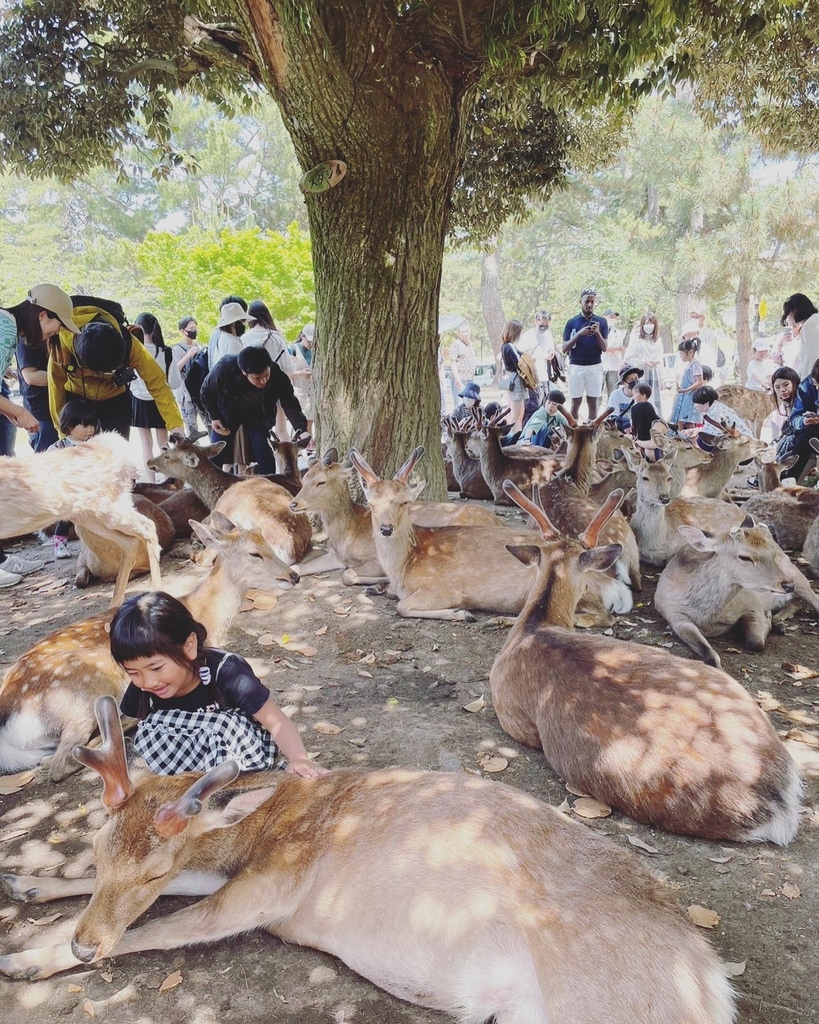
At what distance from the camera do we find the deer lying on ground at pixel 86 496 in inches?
193

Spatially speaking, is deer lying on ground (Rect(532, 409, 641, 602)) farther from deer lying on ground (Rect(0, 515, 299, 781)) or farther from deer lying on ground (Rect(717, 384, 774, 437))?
deer lying on ground (Rect(717, 384, 774, 437))

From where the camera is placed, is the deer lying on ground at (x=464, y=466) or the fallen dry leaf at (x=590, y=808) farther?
the deer lying on ground at (x=464, y=466)

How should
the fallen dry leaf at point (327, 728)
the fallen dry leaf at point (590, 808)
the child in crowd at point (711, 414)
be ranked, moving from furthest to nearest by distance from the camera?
the child in crowd at point (711, 414) → the fallen dry leaf at point (327, 728) → the fallen dry leaf at point (590, 808)

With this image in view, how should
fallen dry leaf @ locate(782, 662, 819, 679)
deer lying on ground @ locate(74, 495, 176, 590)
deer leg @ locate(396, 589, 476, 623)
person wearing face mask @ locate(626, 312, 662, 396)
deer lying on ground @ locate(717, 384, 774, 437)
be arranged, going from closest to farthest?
fallen dry leaf @ locate(782, 662, 819, 679)
deer leg @ locate(396, 589, 476, 623)
deer lying on ground @ locate(74, 495, 176, 590)
deer lying on ground @ locate(717, 384, 774, 437)
person wearing face mask @ locate(626, 312, 662, 396)

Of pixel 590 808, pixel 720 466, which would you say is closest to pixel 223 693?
pixel 590 808

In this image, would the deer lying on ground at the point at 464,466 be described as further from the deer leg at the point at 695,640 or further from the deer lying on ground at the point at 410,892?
the deer lying on ground at the point at 410,892

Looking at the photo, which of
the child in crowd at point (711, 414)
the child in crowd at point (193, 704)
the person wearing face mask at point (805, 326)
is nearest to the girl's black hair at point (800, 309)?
the person wearing face mask at point (805, 326)

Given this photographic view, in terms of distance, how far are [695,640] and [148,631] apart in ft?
10.3

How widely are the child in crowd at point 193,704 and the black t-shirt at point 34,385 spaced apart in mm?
4466

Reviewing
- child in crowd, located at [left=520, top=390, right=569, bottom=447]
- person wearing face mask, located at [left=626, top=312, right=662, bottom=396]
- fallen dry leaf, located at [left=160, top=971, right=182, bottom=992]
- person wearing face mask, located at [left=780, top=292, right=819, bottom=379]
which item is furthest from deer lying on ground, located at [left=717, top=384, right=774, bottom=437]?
fallen dry leaf, located at [left=160, top=971, right=182, bottom=992]

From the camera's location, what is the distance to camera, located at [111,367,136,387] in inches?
241

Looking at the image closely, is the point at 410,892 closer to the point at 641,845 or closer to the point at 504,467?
the point at 641,845

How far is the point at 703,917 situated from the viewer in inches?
95.5

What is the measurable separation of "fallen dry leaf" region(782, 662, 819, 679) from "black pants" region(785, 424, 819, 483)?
3803 mm
